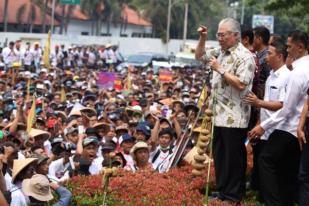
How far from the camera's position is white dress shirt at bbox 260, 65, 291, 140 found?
6.12 meters

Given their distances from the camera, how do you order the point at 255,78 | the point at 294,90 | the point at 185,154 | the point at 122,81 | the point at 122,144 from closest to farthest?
the point at 294,90 < the point at 255,78 < the point at 185,154 < the point at 122,144 < the point at 122,81

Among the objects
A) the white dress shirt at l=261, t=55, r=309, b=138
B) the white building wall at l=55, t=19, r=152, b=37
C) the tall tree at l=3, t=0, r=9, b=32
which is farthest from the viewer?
the white building wall at l=55, t=19, r=152, b=37

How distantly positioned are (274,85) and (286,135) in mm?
493

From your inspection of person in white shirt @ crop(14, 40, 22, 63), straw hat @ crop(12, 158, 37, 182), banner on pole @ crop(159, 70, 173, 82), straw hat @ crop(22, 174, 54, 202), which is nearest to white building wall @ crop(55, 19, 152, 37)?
person in white shirt @ crop(14, 40, 22, 63)

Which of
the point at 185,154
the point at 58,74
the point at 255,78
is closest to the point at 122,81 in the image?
the point at 58,74

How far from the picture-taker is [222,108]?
632cm

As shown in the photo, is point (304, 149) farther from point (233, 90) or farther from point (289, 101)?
point (233, 90)

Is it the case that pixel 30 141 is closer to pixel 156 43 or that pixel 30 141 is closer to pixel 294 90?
pixel 294 90

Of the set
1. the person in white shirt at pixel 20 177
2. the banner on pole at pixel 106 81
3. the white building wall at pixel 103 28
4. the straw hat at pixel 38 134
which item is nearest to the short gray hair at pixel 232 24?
the person in white shirt at pixel 20 177

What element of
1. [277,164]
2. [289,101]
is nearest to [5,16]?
[277,164]

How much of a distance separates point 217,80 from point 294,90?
33.1 inches

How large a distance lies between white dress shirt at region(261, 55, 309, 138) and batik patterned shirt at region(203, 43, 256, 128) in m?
0.26

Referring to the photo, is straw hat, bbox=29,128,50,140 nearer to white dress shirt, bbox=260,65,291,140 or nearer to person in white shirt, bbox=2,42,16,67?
white dress shirt, bbox=260,65,291,140

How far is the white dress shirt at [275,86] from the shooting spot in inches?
241
